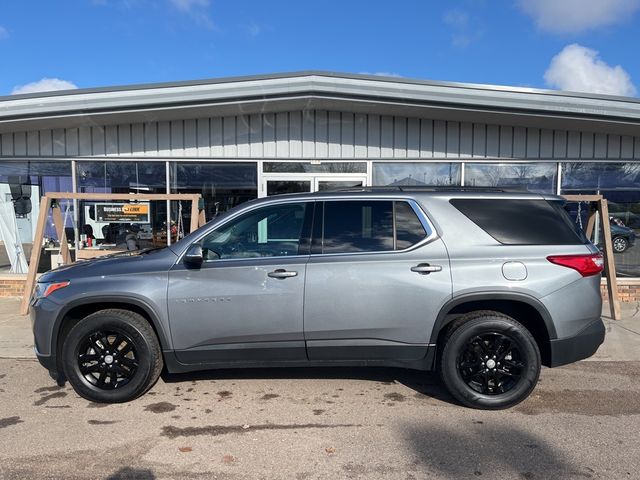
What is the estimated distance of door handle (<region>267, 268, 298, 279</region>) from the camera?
12.9ft

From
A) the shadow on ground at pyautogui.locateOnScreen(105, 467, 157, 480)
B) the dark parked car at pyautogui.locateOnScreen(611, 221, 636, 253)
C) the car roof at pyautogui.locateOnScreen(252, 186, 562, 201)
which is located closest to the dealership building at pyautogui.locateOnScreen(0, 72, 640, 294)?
the dark parked car at pyautogui.locateOnScreen(611, 221, 636, 253)

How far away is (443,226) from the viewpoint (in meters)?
4.03

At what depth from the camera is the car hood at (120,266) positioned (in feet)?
13.2

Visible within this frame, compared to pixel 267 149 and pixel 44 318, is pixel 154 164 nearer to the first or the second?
pixel 267 149

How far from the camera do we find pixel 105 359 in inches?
160

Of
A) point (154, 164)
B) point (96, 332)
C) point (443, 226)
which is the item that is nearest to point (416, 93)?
point (443, 226)

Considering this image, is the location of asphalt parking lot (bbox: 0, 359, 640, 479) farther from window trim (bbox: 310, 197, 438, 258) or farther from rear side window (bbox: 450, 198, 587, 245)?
rear side window (bbox: 450, 198, 587, 245)

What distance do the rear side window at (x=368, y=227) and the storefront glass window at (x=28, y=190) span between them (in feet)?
21.7

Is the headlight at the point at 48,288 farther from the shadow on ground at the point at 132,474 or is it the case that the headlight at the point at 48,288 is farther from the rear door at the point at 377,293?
the rear door at the point at 377,293

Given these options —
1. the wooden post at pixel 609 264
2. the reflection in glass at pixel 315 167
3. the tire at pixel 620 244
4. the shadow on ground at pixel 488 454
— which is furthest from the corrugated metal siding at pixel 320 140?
the shadow on ground at pixel 488 454

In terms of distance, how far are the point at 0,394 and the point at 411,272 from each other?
390 cm

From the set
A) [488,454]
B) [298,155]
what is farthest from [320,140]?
[488,454]

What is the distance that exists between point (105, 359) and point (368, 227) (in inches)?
98.5

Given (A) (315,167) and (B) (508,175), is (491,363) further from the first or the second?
(B) (508,175)
